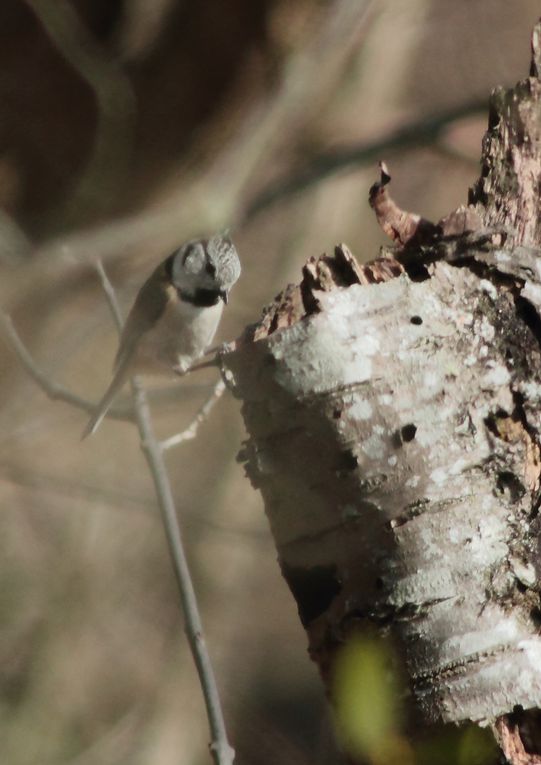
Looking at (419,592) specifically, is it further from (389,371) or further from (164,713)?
(164,713)

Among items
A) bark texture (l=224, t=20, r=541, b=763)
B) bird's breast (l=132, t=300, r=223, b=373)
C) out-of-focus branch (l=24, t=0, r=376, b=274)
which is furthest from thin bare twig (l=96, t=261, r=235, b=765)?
out-of-focus branch (l=24, t=0, r=376, b=274)

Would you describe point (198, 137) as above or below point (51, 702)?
above

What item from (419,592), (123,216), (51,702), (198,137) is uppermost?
(198,137)

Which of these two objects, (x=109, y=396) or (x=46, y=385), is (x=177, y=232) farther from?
(x=46, y=385)

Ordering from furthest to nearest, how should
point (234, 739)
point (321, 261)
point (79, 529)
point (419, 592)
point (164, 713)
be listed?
1. point (234, 739)
2. point (79, 529)
3. point (164, 713)
4. point (321, 261)
5. point (419, 592)

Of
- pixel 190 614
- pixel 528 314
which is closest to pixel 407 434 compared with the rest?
pixel 528 314

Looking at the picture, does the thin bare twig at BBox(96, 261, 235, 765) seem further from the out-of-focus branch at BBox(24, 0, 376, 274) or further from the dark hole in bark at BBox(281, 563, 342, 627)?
the out-of-focus branch at BBox(24, 0, 376, 274)

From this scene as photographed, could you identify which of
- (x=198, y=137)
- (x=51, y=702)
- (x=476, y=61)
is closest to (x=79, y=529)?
(x=51, y=702)

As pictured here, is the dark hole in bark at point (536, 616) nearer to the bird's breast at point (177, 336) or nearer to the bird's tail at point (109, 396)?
the bird's tail at point (109, 396)
